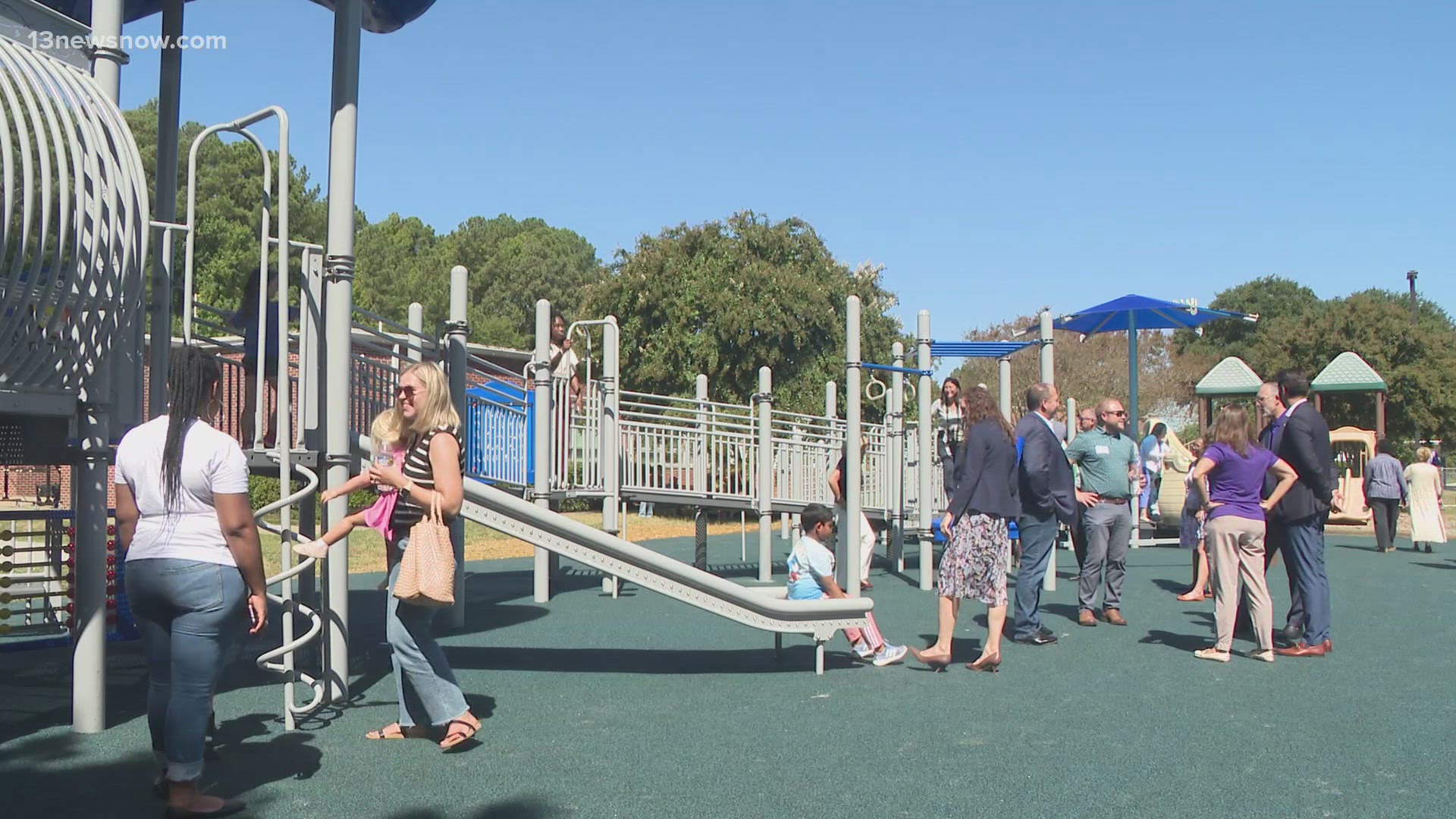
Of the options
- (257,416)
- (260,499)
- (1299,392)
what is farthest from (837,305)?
(257,416)

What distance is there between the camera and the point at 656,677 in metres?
7.44

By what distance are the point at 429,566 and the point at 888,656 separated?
3.71m

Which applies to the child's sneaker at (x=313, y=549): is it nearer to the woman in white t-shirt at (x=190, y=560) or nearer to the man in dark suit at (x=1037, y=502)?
the woman in white t-shirt at (x=190, y=560)

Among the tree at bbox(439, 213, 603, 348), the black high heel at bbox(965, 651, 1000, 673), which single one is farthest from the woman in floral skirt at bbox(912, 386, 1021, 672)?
the tree at bbox(439, 213, 603, 348)

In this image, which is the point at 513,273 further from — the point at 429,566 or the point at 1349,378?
the point at 429,566

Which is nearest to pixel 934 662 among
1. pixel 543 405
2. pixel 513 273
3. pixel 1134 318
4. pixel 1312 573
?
pixel 1312 573

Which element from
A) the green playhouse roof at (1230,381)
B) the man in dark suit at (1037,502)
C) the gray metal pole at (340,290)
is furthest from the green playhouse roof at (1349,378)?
the gray metal pole at (340,290)

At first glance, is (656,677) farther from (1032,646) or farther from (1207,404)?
(1207,404)

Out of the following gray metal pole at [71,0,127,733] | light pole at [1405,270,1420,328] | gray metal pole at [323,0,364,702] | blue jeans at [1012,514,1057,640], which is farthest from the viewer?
light pole at [1405,270,1420,328]

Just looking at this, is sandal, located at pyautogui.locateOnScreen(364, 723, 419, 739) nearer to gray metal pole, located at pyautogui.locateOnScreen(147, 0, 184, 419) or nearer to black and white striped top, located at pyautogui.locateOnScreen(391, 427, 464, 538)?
black and white striped top, located at pyautogui.locateOnScreen(391, 427, 464, 538)

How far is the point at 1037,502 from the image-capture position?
862 centimetres

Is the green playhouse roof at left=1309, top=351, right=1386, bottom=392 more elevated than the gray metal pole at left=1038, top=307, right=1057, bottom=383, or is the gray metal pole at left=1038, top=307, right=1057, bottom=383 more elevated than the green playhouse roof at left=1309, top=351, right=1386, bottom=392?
the green playhouse roof at left=1309, top=351, right=1386, bottom=392

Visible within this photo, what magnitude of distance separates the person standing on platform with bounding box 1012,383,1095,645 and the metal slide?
165 centimetres

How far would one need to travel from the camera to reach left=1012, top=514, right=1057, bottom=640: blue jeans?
28.4 feet
